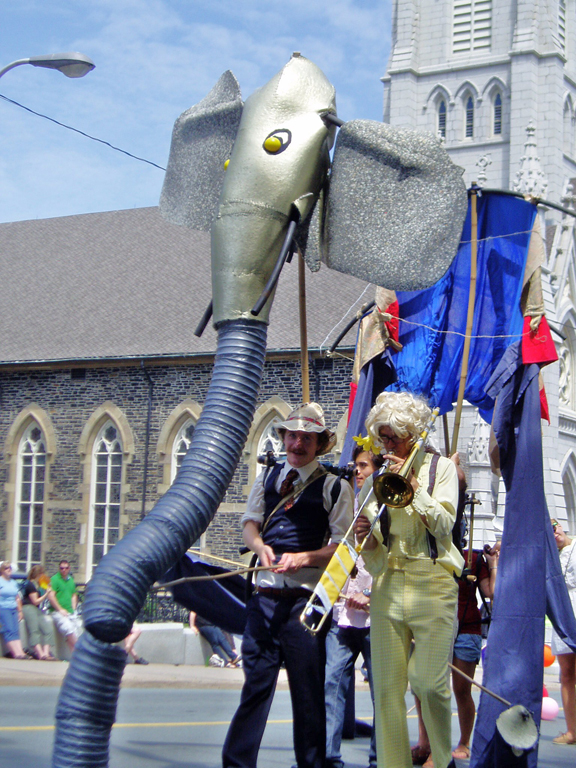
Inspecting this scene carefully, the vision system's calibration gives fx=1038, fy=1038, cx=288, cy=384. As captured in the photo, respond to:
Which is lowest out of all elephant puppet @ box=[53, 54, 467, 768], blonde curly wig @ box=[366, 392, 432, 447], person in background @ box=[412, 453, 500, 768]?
person in background @ box=[412, 453, 500, 768]

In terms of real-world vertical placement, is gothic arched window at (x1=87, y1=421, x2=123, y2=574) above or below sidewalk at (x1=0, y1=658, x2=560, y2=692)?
above

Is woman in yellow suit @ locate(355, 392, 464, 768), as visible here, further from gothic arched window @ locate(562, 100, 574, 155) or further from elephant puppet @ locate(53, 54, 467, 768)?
gothic arched window @ locate(562, 100, 574, 155)

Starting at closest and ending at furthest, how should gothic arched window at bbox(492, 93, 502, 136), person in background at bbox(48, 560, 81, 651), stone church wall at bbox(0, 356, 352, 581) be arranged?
person in background at bbox(48, 560, 81, 651) → stone church wall at bbox(0, 356, 352, 581) → gothic arched window at bbox(492, 93, 502, 136)

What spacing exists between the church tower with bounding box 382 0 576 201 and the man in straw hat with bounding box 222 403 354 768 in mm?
33896

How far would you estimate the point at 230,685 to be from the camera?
492 inches

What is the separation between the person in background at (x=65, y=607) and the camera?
46.9ft

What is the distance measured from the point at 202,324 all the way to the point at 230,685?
28.6 feet

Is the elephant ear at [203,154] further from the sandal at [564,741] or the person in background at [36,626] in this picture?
the person in background at [36,626]

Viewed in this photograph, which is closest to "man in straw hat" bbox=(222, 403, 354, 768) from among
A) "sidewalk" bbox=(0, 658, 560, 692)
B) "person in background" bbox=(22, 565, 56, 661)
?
"sidewalk" bbox=(0, 658, 560, 692)

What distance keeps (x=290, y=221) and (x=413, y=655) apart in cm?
200

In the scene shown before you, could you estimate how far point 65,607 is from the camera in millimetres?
15047

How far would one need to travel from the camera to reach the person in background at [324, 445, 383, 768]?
6180 millimetres

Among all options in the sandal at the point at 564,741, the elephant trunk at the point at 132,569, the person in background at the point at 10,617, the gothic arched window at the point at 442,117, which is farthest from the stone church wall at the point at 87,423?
the gothic arched window at the point at 442,117

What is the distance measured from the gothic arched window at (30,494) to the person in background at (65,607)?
10.5 metres
